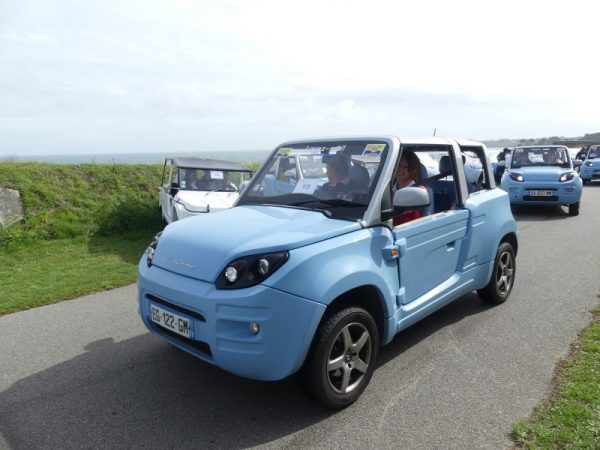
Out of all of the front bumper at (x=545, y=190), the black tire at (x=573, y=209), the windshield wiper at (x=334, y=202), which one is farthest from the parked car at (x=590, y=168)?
the windshield wiper at (x=334, y=202)

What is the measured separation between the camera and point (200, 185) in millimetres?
9945

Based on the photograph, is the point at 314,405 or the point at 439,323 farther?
the point at 439,323

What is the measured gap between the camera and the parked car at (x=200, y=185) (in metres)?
9.08

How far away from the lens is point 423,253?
3.86 metres

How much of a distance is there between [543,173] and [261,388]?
10948mm

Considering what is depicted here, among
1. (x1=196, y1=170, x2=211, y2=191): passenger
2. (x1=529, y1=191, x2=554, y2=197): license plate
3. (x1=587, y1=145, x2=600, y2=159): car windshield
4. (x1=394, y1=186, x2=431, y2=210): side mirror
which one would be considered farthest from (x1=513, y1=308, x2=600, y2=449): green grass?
(x1=587, y1=145, x2=600, y2=159): car windshield

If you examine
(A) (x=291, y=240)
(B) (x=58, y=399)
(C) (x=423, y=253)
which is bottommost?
(B) (x=58, y=399)

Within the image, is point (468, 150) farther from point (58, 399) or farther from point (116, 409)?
point (58, 399)

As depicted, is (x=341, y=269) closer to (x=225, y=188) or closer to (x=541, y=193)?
(x=225, y=188)

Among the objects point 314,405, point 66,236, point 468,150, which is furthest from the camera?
point 66,236

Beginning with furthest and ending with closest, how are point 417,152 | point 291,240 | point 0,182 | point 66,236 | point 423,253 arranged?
point 0,182 < point 66,236 < point 417,152 < point 423,253 < point 291,240

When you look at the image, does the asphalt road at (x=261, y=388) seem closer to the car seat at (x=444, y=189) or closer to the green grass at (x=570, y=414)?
the green grass at (x=570, y=414)

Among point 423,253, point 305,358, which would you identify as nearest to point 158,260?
point 305,358

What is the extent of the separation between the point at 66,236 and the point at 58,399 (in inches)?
275
